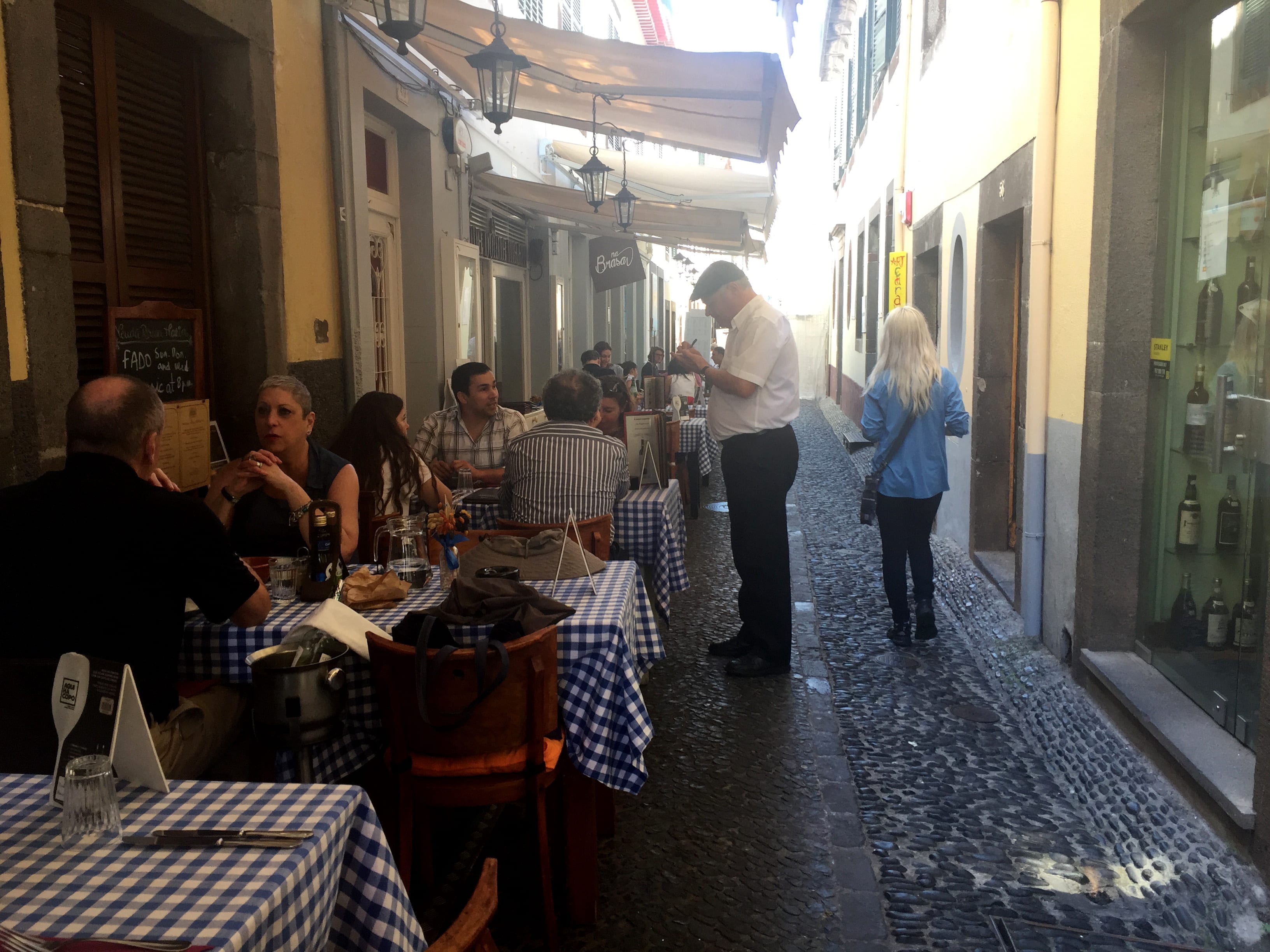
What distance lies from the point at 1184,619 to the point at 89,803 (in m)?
4.01

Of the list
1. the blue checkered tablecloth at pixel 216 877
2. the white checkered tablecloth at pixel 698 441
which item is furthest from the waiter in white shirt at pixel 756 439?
the white checkered tablecloth at pixel 698 441

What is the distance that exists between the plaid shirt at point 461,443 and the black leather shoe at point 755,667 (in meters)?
1.94

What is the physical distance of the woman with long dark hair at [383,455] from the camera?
4.90m

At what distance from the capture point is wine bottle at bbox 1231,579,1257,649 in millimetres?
3797

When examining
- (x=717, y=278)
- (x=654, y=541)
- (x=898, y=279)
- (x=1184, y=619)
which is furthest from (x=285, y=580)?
(x=898, y=279)

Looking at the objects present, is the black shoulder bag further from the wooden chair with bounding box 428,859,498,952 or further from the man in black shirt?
the wooden chair with bounding box 428,859,498,952

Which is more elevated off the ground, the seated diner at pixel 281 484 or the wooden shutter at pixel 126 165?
the wooden shutter at pixel 126 165

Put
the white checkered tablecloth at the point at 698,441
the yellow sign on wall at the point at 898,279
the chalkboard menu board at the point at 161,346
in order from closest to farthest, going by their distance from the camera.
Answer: the chalkboard menu board at the point at 161,346 < the white checkered tablecloth at the point at 698,441 < the yellow sign on wall at the point at 898,279

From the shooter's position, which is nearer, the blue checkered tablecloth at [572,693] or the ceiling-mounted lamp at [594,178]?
the blue checkered tablecloth at [572,693]

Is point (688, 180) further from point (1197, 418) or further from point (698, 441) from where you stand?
point (1197, 418)

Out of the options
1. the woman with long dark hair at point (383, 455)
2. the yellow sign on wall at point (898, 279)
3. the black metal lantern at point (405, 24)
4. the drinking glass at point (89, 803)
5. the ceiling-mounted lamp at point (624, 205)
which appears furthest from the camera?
the ceiling-mounted lamp at point (624, 205)

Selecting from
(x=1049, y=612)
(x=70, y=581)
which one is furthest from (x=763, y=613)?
(x=70, y=581)

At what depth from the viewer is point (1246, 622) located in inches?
152

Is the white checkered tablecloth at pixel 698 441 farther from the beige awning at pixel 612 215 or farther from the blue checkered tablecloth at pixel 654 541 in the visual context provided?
the blue checkered tablecloth at pixel 654 541
